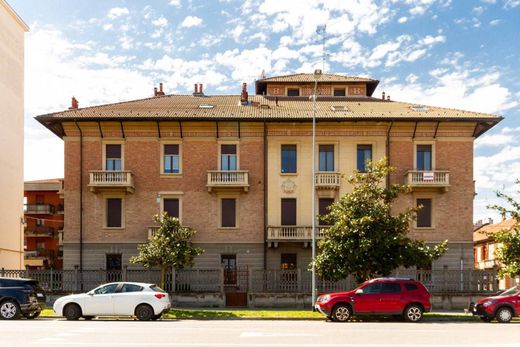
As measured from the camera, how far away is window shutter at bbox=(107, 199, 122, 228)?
32.7 metres

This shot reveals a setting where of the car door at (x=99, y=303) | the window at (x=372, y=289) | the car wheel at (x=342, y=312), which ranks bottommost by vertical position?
the car wheel at (x=342, y=312)

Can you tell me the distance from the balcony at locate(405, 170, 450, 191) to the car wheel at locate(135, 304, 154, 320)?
57.8ft

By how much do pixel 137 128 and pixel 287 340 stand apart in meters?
21.8

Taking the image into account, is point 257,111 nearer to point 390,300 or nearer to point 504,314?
point 390,300

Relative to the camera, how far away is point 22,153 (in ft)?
150

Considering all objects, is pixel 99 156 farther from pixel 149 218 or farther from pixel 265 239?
pixel 265 239

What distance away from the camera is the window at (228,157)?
33.1 m

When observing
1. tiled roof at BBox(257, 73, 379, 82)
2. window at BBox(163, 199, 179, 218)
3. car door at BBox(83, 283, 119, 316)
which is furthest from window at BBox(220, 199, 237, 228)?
car door at BBox(83, 283, 119, 316)

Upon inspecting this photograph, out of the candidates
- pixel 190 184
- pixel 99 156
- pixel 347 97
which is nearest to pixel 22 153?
pixel 99 156

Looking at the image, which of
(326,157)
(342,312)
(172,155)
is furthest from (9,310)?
(326,157)

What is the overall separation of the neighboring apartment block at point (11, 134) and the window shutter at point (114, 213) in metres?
13.1

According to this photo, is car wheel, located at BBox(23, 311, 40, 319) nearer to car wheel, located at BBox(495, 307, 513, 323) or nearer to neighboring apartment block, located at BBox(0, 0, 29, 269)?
car wheel, located at BBox(495, 307, 513, 323)

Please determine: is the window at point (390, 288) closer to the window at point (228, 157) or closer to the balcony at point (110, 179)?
the window at point (228, 157)

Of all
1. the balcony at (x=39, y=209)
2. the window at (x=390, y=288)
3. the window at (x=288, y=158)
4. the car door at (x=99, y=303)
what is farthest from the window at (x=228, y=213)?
the balcony at (x=39, y=209)
